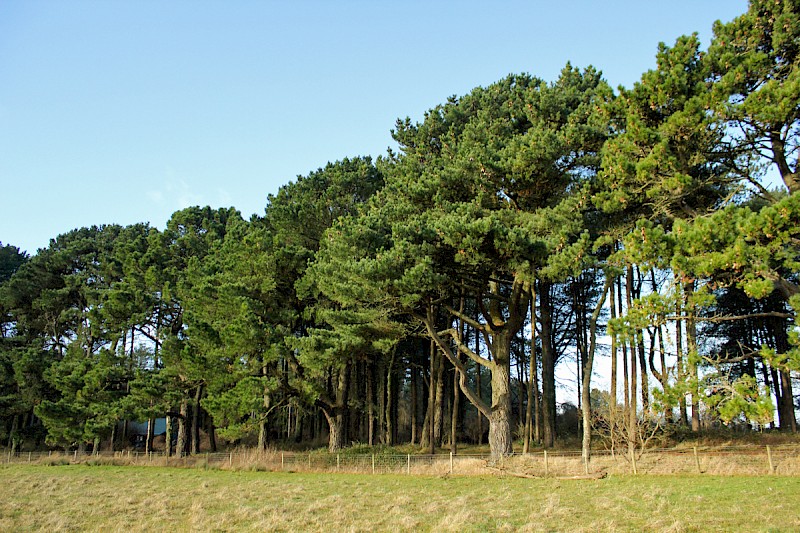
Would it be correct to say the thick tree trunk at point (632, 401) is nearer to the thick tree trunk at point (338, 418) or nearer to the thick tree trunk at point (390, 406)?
the thick tree trunk at point (390, 406)

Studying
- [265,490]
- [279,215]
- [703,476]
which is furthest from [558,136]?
[279,215]

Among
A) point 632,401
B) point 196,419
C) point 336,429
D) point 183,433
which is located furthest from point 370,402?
point 632,401

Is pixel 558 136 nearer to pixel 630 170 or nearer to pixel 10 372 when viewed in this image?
pixel 630 170

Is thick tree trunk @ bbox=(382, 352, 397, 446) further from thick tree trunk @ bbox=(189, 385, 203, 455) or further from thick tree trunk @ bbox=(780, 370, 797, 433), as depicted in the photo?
thick tree trunk @ bbox=(780, 370, 797, 433)

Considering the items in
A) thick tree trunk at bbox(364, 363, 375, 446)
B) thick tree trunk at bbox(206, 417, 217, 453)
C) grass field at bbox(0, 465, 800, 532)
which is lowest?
thick tree trunk at bbox(206, 417, 217, 453)

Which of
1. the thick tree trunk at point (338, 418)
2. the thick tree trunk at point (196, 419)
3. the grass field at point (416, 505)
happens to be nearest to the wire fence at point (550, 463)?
the grass field at point (416, 505)

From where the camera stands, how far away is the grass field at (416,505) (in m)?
9.87

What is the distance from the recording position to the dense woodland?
526 inches

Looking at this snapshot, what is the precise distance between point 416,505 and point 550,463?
26.8 ft

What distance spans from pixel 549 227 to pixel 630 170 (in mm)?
3755

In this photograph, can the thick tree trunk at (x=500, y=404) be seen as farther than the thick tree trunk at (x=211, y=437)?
No

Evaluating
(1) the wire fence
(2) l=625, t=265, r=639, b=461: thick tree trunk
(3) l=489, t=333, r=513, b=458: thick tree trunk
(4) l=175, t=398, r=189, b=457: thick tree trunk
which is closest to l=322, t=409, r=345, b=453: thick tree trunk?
(1) the wire fence

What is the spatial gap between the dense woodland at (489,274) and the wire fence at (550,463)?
0.97 m

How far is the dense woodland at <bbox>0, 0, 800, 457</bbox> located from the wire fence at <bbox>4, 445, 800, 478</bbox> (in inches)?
38.0
